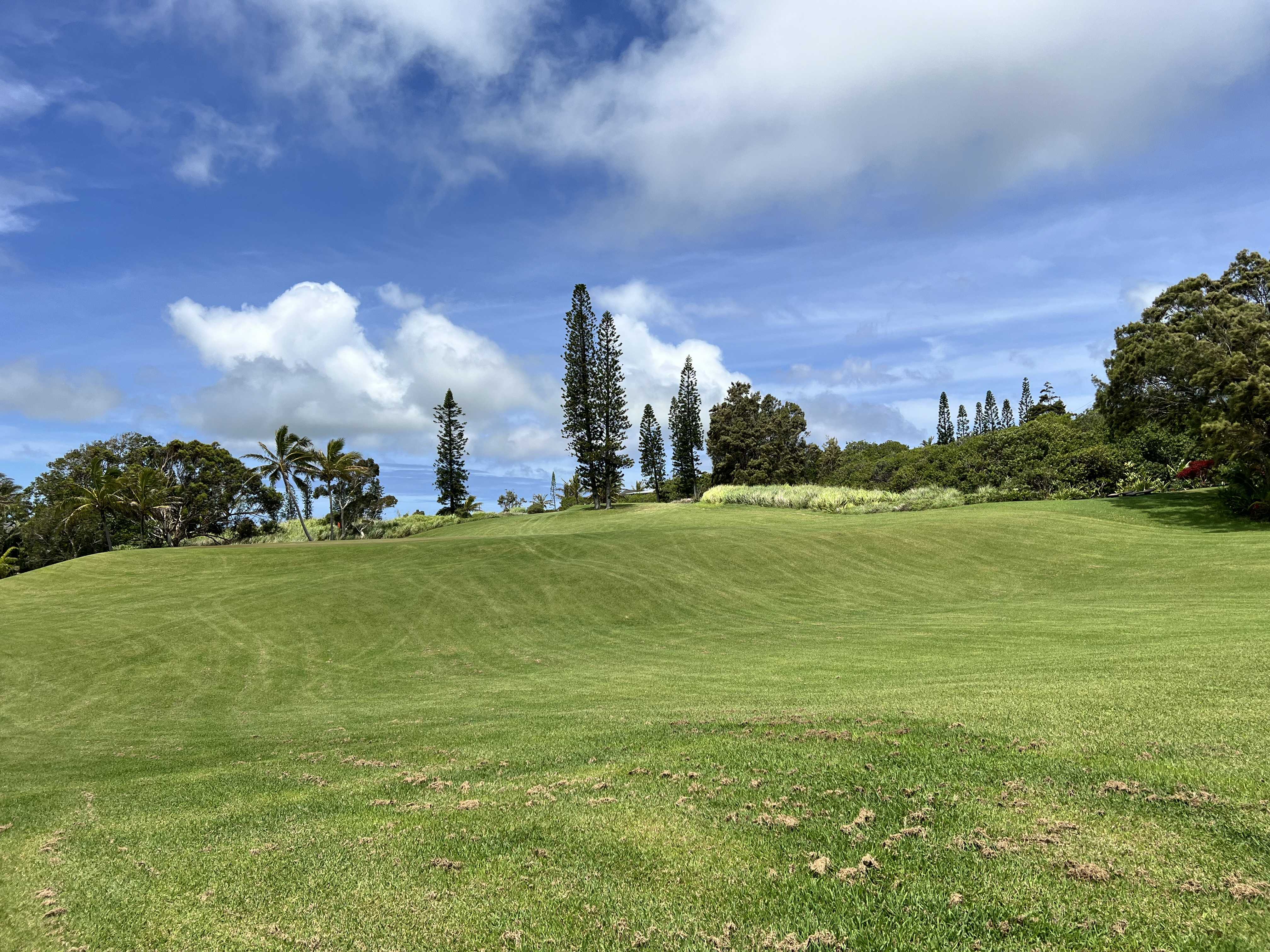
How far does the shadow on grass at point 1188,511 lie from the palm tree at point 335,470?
54640mm

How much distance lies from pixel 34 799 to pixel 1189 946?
11.3 m

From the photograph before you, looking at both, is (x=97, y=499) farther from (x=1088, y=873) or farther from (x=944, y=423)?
(x=944, y=423)

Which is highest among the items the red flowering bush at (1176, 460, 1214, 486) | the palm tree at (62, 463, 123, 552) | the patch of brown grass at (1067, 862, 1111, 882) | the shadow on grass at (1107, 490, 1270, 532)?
the palm tree at (62, 463, 123, 552)

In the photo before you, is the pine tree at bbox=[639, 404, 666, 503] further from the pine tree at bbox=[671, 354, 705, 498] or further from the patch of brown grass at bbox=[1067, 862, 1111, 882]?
the patch of brown grass at bbox=[1067, 862, 1111, 882]

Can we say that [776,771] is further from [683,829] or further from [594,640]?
[594,640]

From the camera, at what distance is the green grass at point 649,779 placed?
412 centimetres

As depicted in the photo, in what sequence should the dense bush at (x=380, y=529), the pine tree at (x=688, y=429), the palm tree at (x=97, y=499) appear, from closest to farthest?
the palm tree at (x=97, y=499)
the dense bush at (x=380, y=529)
the pine tree at (x=688, y=429)

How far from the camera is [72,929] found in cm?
450

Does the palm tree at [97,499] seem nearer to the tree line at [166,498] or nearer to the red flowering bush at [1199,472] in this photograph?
the tree line at [166,498]

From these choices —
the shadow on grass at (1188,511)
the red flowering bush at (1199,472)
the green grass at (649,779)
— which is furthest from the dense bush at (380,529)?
the red flowering bush at (1199,472)

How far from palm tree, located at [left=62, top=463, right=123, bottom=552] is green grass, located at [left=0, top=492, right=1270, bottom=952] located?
Answer: 32716mm

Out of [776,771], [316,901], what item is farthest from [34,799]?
[776,771]

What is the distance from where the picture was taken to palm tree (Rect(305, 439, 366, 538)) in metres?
53.0

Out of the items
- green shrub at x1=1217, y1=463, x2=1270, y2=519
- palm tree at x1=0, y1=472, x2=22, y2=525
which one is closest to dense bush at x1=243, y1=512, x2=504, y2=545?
palm tree at x1=0, y1=472, x2=22, y2=525
